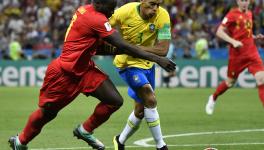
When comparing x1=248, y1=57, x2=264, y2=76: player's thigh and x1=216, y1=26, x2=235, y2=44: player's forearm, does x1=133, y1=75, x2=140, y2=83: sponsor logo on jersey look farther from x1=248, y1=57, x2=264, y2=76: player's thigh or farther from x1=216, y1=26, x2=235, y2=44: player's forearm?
x1=248, y1=57, x2=264, y2=76: player's thigh

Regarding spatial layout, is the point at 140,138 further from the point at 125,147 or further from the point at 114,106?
the point at 114,106

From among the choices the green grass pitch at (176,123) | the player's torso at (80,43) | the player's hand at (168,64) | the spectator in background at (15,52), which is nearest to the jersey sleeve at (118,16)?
the player's torso at (80,43)

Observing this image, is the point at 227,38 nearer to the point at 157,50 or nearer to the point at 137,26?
the point at 137,26

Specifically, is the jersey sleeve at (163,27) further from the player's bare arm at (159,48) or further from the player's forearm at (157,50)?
the player's forearm at (157,50)

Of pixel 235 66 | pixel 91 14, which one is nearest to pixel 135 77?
pixel 91 14

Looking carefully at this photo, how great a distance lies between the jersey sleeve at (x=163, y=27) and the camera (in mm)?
10312

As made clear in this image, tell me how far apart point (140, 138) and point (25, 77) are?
18971 mm

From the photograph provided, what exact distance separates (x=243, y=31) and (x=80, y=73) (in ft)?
23.1

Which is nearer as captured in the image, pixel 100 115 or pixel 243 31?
pixel 100 115

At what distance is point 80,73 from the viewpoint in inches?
383

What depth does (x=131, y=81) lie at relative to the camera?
10.4 metres

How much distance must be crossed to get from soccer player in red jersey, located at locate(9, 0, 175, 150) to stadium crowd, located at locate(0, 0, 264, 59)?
21064 mm

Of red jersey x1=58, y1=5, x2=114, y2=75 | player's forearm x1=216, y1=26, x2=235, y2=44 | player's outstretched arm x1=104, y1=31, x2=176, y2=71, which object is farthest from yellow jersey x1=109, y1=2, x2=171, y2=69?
player's forearm x1=216, y1=26, x2=235, y2=44

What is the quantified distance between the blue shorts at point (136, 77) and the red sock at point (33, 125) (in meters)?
1.33
